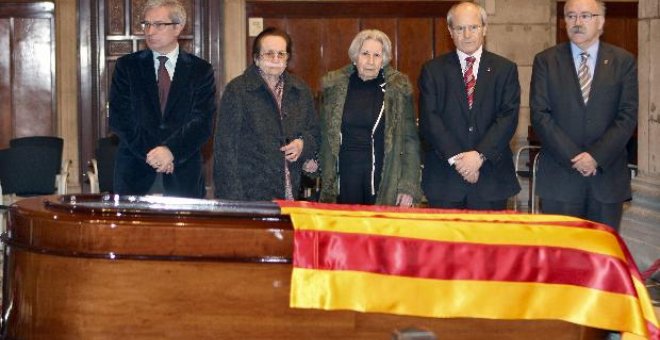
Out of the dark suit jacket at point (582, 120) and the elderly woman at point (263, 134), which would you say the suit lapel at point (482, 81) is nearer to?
the dark suit jacket at point (582, 120)

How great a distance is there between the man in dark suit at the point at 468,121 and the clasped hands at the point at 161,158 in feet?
4.05

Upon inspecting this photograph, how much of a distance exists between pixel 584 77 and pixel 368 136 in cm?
108

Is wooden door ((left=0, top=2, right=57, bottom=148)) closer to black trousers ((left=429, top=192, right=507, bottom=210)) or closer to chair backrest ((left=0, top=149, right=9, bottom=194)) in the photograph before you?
chair backrest ((left=0, top=149, right=9, bottom=194))

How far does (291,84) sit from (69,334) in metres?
2.27

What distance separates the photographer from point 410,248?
3729 millimetres

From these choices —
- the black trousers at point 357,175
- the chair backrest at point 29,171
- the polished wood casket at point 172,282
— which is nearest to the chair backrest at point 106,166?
the chair backrest at point 29,171

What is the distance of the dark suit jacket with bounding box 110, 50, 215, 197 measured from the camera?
536 centimetres

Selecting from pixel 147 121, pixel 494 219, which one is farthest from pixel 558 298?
pixel 147 121

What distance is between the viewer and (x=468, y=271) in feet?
12.3

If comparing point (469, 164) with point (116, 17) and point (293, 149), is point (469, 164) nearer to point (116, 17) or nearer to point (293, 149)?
point (293, 149)

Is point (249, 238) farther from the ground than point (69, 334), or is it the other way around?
point (249, 238)

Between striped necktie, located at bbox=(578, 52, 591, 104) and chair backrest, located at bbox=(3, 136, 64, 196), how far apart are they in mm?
3925

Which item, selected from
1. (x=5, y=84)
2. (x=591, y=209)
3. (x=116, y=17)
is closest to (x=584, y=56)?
(x=591, y=209)

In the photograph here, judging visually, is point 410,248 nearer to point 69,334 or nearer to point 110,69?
point 69,334
